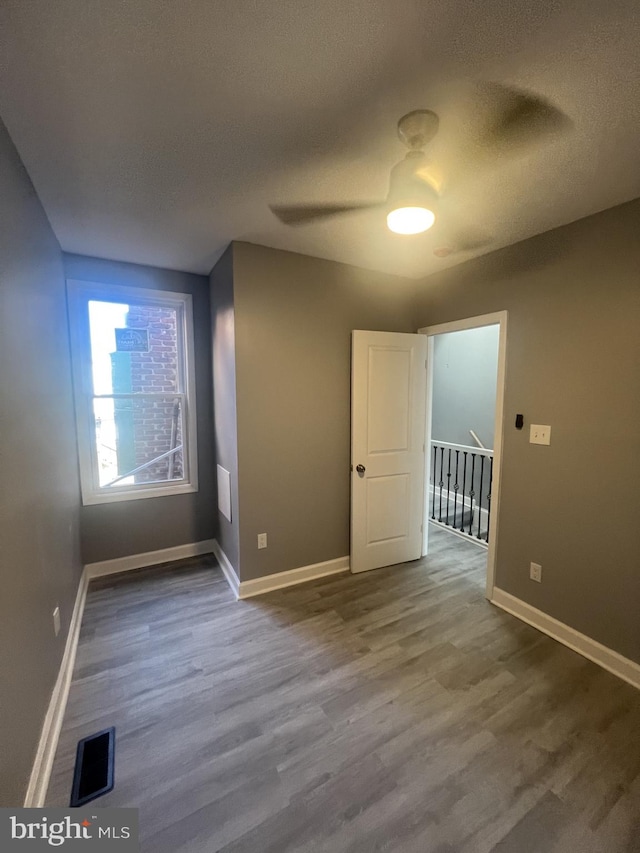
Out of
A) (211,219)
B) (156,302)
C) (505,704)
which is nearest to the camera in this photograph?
(505,704)

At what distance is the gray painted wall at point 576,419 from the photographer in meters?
1.91

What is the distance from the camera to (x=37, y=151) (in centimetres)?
150

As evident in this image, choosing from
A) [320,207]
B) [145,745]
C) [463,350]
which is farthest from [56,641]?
[463,350]

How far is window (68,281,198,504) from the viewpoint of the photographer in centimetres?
286

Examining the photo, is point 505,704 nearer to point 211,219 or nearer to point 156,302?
point 211,219

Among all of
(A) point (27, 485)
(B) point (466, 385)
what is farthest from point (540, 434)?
(A) point (27, 485)

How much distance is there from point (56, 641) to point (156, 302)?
2.52m

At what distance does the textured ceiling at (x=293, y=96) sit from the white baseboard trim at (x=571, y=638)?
8.11ft

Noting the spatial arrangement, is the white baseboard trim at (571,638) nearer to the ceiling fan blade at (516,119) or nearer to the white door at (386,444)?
the white door at (386,444)

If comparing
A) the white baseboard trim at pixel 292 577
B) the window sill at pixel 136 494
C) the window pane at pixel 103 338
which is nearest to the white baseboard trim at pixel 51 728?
the window sill at pixel 136 494

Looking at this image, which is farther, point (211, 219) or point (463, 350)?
point (463, 350)

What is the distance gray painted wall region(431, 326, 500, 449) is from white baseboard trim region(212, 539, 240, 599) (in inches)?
126

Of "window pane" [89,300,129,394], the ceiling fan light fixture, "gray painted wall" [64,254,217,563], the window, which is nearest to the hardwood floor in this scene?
"gray painted wall" [64,254,217,563]

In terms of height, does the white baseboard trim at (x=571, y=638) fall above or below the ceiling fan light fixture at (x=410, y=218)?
below
